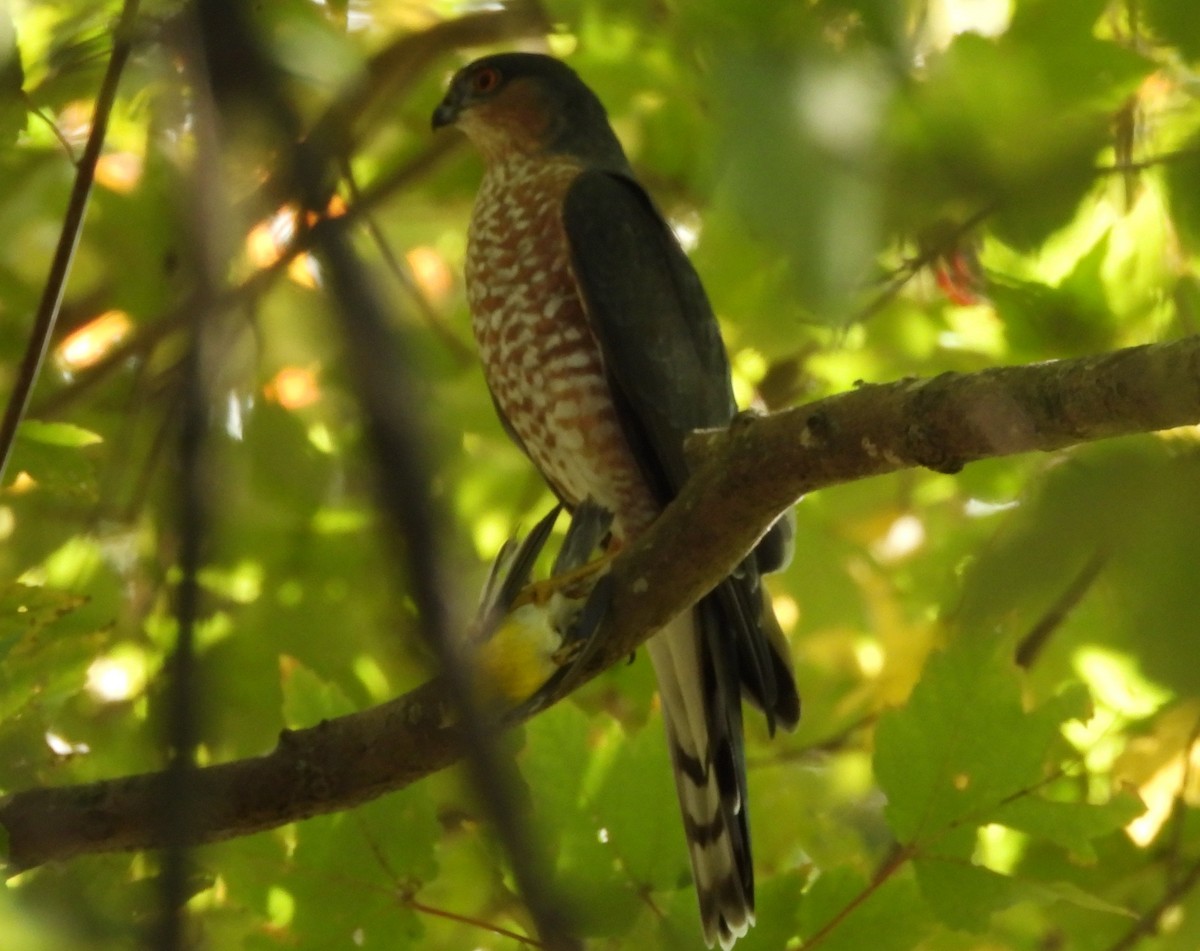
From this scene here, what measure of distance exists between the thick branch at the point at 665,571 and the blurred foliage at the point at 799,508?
0.37ft

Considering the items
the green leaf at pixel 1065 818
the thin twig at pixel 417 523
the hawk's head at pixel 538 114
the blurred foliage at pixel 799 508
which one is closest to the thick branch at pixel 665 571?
the blurred foliage at pixel 799 508

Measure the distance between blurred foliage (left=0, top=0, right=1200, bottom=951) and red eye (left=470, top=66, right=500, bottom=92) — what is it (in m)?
0.14

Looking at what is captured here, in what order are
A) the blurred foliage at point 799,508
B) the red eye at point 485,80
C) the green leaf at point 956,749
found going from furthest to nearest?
the red eye at point 485,80
the green leaf at point 956,749
the blurred foliage at point 799,508

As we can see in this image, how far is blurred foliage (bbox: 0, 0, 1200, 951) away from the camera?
3.19 ft

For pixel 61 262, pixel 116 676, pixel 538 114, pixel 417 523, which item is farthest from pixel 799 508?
pixel 417 523

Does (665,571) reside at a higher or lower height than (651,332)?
lower

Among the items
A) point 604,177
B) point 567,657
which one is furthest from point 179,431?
point 604,177

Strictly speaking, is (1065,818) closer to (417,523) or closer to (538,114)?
(417,523)

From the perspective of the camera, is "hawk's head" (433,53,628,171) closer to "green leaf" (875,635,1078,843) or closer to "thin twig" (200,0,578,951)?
"green leaf" (875,635,1078,843)

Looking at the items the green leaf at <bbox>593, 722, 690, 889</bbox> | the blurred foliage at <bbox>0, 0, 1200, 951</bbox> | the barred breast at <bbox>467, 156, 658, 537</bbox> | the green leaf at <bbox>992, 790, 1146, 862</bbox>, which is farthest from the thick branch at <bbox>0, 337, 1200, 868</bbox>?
the barred breast at <bbox>467, 156, 658, 537</bbox>

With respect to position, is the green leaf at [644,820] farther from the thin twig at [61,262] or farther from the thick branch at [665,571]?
the thin twig at [61,262]

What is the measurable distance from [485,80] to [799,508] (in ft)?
5.21

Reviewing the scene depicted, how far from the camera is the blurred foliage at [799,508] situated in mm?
972

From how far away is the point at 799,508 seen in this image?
12.9ft
